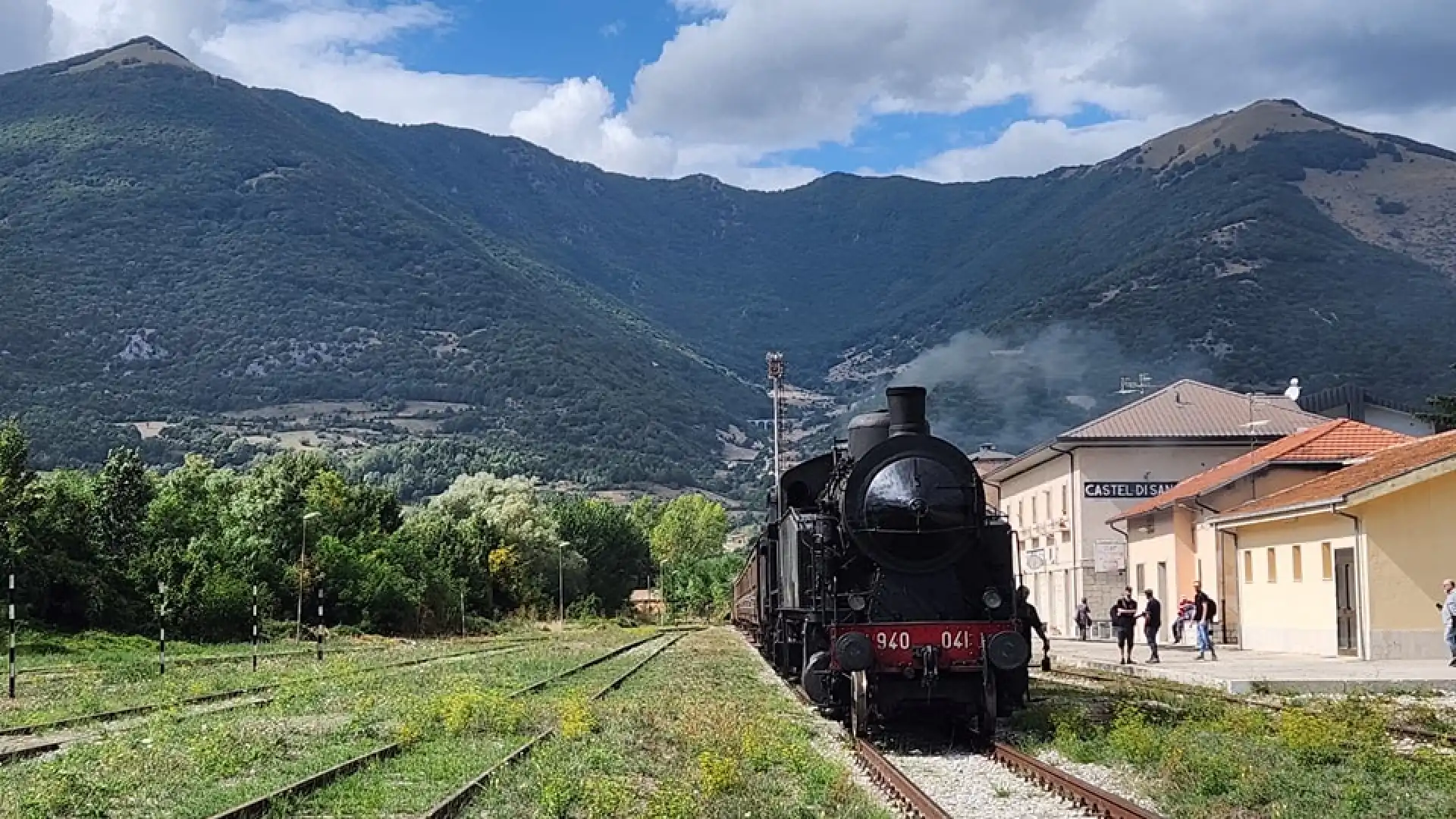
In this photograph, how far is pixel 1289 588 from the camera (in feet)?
98.3

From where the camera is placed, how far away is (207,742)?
13766mm

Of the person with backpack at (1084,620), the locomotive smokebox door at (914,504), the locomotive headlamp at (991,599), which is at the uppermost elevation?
the locomotive smokebox door at (914,504)

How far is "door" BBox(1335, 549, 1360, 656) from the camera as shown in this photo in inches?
1052

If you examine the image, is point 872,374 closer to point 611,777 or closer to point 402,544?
point 402,544

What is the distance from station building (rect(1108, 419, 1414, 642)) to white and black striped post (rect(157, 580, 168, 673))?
21.9m

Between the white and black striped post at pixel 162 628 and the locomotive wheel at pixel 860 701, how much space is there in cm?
1471

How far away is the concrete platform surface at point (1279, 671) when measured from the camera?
20.6 meters

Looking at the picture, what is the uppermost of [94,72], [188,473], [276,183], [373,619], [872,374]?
[94,72]

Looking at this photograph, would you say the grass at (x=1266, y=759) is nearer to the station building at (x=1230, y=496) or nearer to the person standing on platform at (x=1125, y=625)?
the person standing on platform at (x=1125, y=625)

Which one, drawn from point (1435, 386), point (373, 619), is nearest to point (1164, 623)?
point (373, 619)

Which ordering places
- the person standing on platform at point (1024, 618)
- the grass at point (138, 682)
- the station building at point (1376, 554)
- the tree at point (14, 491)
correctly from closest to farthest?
the person standing on platform at point (1024, 618) → the grass at point (138, 682) → the station building at point (1376, 554) → the tree at point (14, 491)

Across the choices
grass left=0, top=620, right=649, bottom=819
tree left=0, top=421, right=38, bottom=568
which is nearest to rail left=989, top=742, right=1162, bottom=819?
grass left=0, top=620, right=649, bottom=819

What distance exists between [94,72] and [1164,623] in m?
179

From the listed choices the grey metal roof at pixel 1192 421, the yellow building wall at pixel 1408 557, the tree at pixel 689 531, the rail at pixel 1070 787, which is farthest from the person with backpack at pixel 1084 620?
the tree at pixel 689 531
